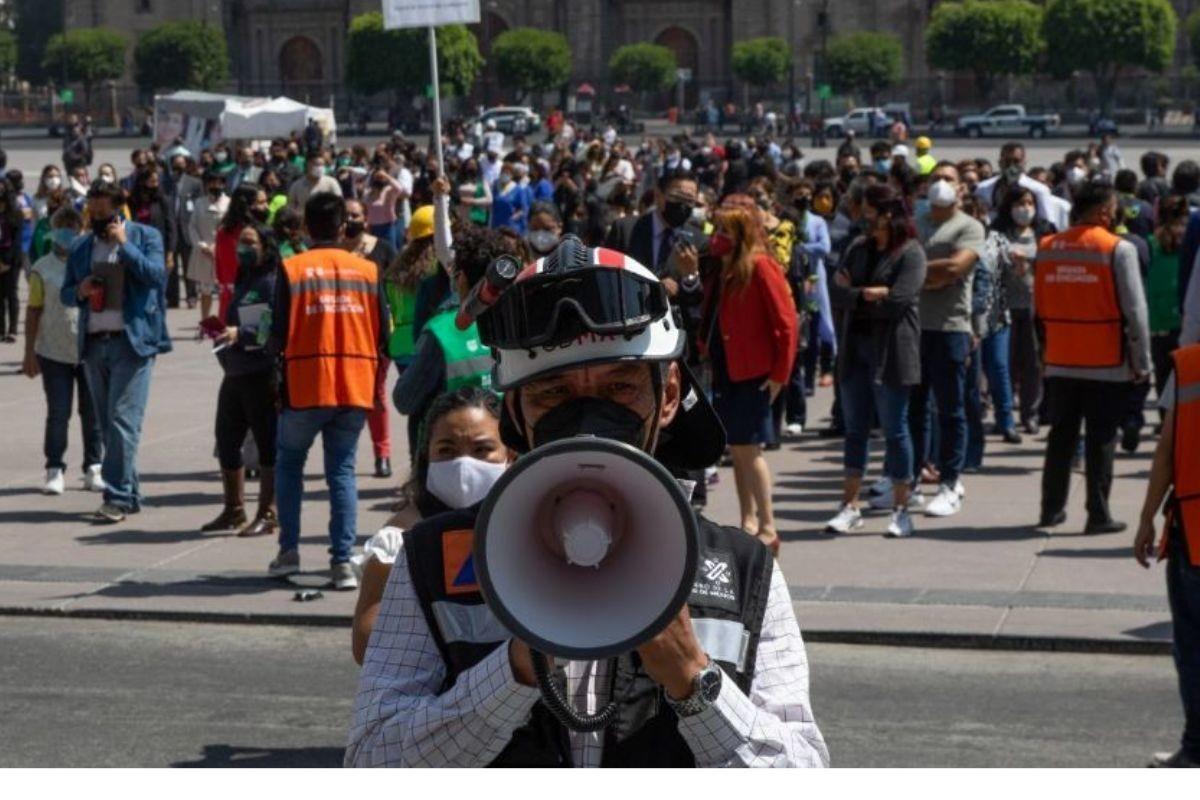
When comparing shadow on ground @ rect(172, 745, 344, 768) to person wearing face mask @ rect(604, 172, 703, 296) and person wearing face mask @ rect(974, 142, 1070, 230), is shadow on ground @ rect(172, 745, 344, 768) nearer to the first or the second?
person wearing face mask @ rect(604, 172, 703, 296)

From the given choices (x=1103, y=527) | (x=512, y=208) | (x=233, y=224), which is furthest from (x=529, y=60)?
(x=1103, y=527)

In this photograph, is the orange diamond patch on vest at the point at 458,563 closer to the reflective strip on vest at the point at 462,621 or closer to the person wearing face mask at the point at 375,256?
the reflective strip on vest at the point at 462,621

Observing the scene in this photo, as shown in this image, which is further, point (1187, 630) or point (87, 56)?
point (87, 56)

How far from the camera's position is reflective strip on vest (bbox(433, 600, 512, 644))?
9.21 feet

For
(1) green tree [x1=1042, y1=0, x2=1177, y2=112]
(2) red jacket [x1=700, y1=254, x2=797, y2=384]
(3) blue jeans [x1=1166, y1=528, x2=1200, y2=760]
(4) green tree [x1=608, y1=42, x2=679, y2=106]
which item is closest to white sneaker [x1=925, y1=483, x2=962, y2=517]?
(2) red jacket [x1=700, y1=254, x2=797, y2=384]

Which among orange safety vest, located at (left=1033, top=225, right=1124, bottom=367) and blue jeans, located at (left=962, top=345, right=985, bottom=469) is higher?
orange safety vest, located at (left=1033, top=225, right=1124, bottom=367)

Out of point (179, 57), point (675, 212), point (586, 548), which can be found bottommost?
point (675, 212)

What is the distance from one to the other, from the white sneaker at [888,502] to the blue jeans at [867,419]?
26.0 inches

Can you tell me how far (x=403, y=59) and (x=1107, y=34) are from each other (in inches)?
1100

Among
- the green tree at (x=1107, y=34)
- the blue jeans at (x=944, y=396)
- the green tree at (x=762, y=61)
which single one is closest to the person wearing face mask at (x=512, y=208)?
the blue jeans at (x=944, y=396)

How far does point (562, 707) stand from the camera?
99.1 inches

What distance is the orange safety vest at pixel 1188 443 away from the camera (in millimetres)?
6441

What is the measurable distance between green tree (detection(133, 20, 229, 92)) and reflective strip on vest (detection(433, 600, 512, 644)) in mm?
97610

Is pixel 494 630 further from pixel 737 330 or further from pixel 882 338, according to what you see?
pixel 882 338
